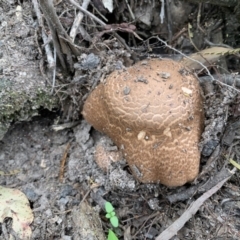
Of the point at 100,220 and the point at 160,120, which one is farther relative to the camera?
the point at 100,220

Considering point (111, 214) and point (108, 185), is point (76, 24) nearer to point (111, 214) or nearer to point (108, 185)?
point (108, 185)

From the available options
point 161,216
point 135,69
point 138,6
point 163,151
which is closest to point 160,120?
point 163,151

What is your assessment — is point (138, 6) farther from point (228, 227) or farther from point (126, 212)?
point (228, 227)

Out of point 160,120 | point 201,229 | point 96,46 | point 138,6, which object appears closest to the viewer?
point 160,120

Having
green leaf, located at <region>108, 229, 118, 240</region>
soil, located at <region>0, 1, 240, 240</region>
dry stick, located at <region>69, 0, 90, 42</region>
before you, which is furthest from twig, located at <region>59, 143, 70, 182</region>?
dry stick, located at <region>69, 0, 90, 42</region>

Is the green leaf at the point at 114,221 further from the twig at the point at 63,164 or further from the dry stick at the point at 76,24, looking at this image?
the dry stick at the point at 76,24

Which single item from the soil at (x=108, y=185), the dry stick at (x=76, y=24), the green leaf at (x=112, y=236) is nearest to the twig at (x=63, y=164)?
the soil at (x=108, y=185)

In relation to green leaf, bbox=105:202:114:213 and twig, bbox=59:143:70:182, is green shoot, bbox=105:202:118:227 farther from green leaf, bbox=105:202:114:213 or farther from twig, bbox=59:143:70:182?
twig, bbox=59:143:70:182
